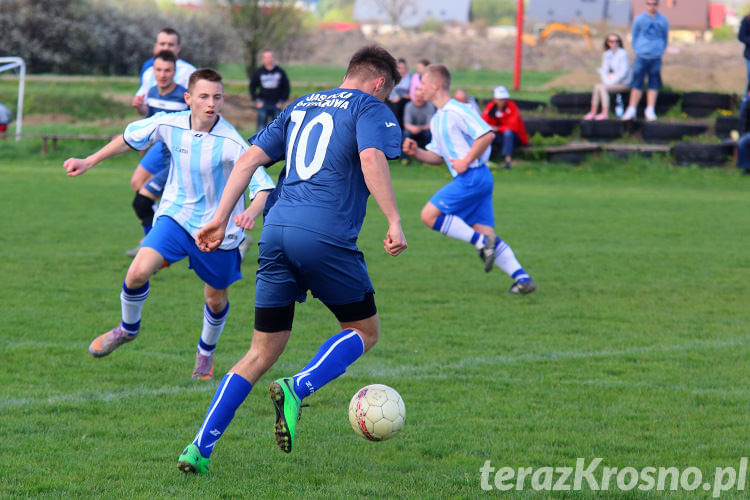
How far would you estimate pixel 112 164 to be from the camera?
2186 centimetres

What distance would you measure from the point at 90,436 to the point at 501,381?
255 centimetres

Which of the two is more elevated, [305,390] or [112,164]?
[305,390]

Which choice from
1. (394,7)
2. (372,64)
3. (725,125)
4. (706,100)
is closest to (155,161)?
(372,64)

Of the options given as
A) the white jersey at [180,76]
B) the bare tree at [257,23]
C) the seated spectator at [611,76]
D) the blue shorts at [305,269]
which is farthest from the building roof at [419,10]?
the blue shorts at [305,269]

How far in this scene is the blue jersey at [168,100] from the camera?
8.88 m

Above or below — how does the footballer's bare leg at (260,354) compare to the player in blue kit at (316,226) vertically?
below

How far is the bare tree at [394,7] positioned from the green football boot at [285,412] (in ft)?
165

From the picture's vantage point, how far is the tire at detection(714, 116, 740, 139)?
69.5 feet

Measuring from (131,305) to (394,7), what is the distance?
48754 millimetres

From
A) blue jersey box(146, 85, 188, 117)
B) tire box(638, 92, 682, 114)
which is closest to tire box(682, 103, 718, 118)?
tire box(638, 92, 682, 114)

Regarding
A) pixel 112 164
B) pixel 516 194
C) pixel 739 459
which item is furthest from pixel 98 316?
pixel 112 164

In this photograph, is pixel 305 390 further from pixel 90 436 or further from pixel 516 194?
pixel 516 194

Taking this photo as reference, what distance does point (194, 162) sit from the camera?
6.05 metres
